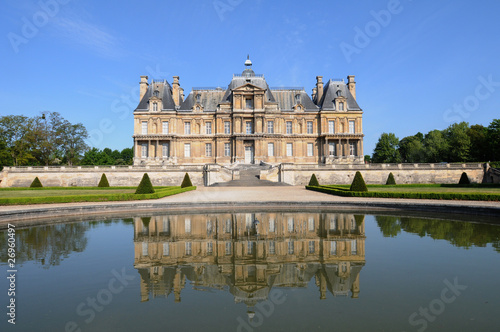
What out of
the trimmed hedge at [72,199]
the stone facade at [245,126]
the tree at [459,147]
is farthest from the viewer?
the tree at [459,147]

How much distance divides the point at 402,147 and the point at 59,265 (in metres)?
75.2

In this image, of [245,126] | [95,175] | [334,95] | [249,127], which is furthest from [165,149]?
[334,95]

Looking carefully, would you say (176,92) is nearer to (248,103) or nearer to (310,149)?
(248,103)

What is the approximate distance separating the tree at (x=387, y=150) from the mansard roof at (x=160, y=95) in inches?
1857

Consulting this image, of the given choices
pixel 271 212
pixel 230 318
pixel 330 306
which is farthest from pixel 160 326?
pixel 271 212

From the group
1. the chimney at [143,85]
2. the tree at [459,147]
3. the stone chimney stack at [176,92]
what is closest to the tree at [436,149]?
the tree at [459,147]

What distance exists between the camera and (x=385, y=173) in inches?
1294

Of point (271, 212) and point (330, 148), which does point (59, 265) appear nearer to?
point (271, 212)

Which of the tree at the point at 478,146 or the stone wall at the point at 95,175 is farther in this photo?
the tree at the point at 478,146

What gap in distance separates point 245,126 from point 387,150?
40.0 meters

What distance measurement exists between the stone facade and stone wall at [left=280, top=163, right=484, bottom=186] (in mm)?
6975

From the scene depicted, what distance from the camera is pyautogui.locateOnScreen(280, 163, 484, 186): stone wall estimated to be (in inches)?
1280

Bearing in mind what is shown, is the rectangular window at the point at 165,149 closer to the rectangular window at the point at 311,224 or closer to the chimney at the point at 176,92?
the chimney at the point at 176,92

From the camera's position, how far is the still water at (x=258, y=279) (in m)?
4.28
